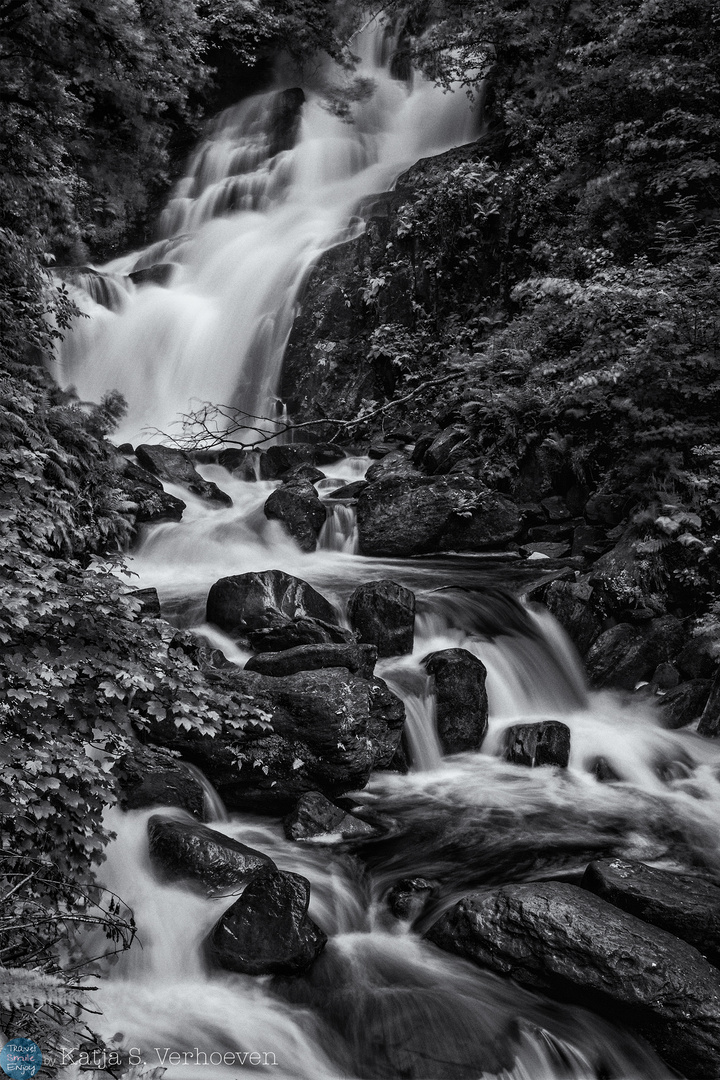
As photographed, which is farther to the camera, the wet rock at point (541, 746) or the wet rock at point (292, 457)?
the wet rock at point (292, 457)

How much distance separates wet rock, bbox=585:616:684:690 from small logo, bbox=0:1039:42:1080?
626 cm

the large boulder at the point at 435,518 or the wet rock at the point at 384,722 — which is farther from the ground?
the large boulder at the point at 435,518

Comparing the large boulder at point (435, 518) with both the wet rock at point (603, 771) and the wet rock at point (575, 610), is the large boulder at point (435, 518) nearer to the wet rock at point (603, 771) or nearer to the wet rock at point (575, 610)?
the wet rock at point (575, 610)

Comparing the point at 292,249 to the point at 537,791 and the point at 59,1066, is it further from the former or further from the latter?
the point at 59,1066

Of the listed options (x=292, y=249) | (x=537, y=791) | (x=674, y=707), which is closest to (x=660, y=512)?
(x=674, y=707)

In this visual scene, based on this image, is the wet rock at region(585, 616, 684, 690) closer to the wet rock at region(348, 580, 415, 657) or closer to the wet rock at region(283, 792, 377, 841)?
the wet rock at region(348, 580, 415, 657)

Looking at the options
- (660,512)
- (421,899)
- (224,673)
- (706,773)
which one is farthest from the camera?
(660,512)

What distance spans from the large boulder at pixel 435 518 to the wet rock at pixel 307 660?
12.2 ft

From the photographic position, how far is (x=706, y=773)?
6.21 metres

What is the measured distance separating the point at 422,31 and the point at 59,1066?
22700mm

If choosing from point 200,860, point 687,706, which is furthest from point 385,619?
point 200,860

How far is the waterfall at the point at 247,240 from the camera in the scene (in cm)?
1442

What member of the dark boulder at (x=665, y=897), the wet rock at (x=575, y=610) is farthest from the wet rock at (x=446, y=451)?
the dark boulder at (x=665, y=897)

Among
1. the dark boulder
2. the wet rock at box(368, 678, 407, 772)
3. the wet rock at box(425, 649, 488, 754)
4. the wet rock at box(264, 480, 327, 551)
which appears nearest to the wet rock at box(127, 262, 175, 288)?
the wet rock at box(264, 480, 327, 551)
